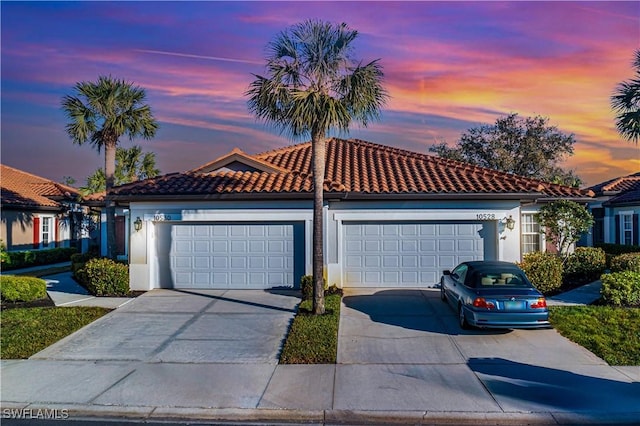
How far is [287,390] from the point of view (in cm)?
700

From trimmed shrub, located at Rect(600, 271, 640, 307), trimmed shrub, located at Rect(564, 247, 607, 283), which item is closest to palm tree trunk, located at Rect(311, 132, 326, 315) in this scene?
trimmed shrub, located at Rect(600, 271, 640, 307)

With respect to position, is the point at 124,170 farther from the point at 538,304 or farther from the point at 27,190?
the point at 538,304

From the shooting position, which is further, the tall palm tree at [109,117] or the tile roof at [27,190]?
the tile roof at [27,190]

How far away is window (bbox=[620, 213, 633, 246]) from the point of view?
907 inches

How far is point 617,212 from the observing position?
24.4 meters

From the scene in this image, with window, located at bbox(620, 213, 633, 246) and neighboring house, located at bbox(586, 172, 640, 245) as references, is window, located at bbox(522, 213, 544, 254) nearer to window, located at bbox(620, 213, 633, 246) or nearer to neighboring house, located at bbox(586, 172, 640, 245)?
neighboring house, located at bbox(586, 172, 640, 245)

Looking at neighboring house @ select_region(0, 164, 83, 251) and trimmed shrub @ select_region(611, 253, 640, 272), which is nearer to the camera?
trimmed shrub @ select_region(611, 253, 640, 272)

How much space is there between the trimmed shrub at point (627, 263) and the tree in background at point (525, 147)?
684 inches

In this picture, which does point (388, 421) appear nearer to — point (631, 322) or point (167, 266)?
point (631, 322)

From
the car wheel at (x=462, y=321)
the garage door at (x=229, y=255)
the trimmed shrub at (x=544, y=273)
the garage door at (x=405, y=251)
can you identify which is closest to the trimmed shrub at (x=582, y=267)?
the trimmed shrub at (x=544, y=273)

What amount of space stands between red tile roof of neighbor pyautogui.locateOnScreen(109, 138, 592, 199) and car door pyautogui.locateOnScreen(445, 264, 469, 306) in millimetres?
3433

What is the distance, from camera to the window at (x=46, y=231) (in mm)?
26028

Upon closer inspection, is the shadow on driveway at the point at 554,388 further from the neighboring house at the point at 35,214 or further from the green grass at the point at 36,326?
the neighboring house at the point at 35,214

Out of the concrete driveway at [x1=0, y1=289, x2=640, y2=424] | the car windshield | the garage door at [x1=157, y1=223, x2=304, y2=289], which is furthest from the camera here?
the garage door at [x1=157, y1=223, x2=304, y2=289]
